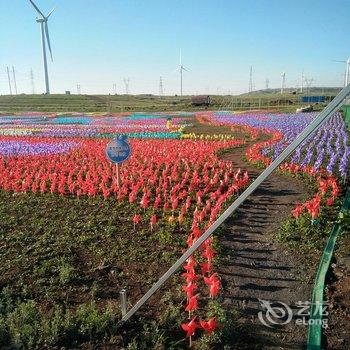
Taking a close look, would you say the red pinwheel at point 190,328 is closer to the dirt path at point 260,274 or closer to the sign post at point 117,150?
the dirt path at point 260,274

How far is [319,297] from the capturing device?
192 inches

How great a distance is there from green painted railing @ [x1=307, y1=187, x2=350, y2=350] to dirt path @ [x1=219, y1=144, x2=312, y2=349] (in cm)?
11

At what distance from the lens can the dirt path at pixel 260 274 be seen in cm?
422

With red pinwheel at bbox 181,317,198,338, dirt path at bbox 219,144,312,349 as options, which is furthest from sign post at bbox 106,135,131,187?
red pinwheel at bbox 181,317,198,338

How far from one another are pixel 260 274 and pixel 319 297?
1.05 metres

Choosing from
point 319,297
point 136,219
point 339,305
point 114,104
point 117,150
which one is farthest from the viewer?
point 114,104

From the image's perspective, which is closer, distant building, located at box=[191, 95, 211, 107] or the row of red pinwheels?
the row of red pinwheels

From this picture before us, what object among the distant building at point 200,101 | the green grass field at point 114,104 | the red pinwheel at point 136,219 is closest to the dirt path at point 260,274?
the red pinwheel at point 136,219

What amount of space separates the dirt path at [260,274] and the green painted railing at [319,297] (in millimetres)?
107

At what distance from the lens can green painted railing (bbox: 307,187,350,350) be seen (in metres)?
4.01

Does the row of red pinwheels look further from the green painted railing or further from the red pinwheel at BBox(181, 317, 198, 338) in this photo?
the green painted railing

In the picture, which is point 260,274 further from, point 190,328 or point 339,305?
point 190,328

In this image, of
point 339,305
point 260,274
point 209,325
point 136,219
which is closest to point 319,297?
point 339,305

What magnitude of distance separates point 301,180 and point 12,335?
32.7ft
